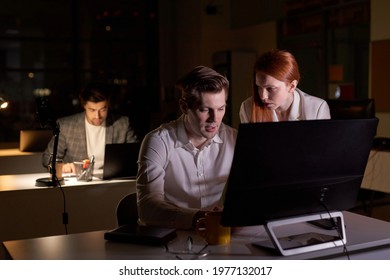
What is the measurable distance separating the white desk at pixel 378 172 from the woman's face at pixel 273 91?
84.9 inches

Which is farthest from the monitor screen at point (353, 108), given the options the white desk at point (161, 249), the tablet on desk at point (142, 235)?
the tablet on desk at point (142, 235)

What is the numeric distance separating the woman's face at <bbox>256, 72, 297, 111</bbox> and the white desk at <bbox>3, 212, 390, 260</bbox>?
79cm

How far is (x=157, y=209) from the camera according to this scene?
5.98 ft

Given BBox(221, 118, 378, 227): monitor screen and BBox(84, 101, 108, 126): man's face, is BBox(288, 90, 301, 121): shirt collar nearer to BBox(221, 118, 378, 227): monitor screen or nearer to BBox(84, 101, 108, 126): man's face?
BBox(221, 118, 378, 227): monitor screen

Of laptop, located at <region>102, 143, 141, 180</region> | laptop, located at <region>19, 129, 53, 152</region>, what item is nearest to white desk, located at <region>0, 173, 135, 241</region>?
laptop, located at <region>102, 143, 141, 180</region>

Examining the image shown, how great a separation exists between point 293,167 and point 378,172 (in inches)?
121

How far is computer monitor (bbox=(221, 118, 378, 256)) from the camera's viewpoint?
1.39m

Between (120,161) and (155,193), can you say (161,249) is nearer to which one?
(155,193)

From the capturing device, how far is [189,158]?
202 cm

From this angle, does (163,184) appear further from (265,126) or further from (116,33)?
(116,33)

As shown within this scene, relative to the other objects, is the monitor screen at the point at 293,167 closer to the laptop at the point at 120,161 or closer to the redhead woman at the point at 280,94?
the redhead woman at the point at 280,94

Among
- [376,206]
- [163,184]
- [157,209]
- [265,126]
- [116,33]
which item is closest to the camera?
[265,126]

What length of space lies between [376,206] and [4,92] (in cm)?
548
